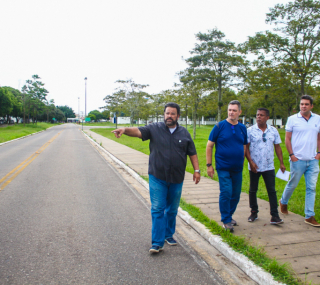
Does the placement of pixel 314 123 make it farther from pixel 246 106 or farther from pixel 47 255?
pixel 246 106

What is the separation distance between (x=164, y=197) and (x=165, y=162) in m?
0.48

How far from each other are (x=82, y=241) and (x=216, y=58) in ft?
96.2

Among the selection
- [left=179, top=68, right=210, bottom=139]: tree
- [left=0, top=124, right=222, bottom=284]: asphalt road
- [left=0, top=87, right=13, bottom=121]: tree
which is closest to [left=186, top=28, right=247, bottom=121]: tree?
[left=179, top=68, right=210, bottom=139]: tree

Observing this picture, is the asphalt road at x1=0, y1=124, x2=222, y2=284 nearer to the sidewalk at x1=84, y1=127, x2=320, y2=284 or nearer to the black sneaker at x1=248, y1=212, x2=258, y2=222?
the sidewalk at x1=84, y1=127, x2=320, y2=284

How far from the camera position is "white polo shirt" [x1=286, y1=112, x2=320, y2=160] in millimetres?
4779

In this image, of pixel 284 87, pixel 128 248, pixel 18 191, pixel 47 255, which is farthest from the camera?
pixel 284 87

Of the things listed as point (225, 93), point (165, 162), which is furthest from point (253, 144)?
point (225, 93)

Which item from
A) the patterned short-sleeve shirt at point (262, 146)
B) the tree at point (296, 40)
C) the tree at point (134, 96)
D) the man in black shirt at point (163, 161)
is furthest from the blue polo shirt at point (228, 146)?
the tree at point (134, 96)

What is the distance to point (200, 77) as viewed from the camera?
30609mm

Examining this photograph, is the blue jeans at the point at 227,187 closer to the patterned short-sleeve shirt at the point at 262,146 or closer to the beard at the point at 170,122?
the patterned short-sleeve shirt at the point at 262,146

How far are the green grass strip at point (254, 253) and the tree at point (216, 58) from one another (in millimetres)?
27231

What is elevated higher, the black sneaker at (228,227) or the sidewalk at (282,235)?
the black sneaker at (228,227)

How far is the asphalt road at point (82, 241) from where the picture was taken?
3.38 m

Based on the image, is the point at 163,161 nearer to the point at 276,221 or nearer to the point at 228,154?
the point at 228,154
